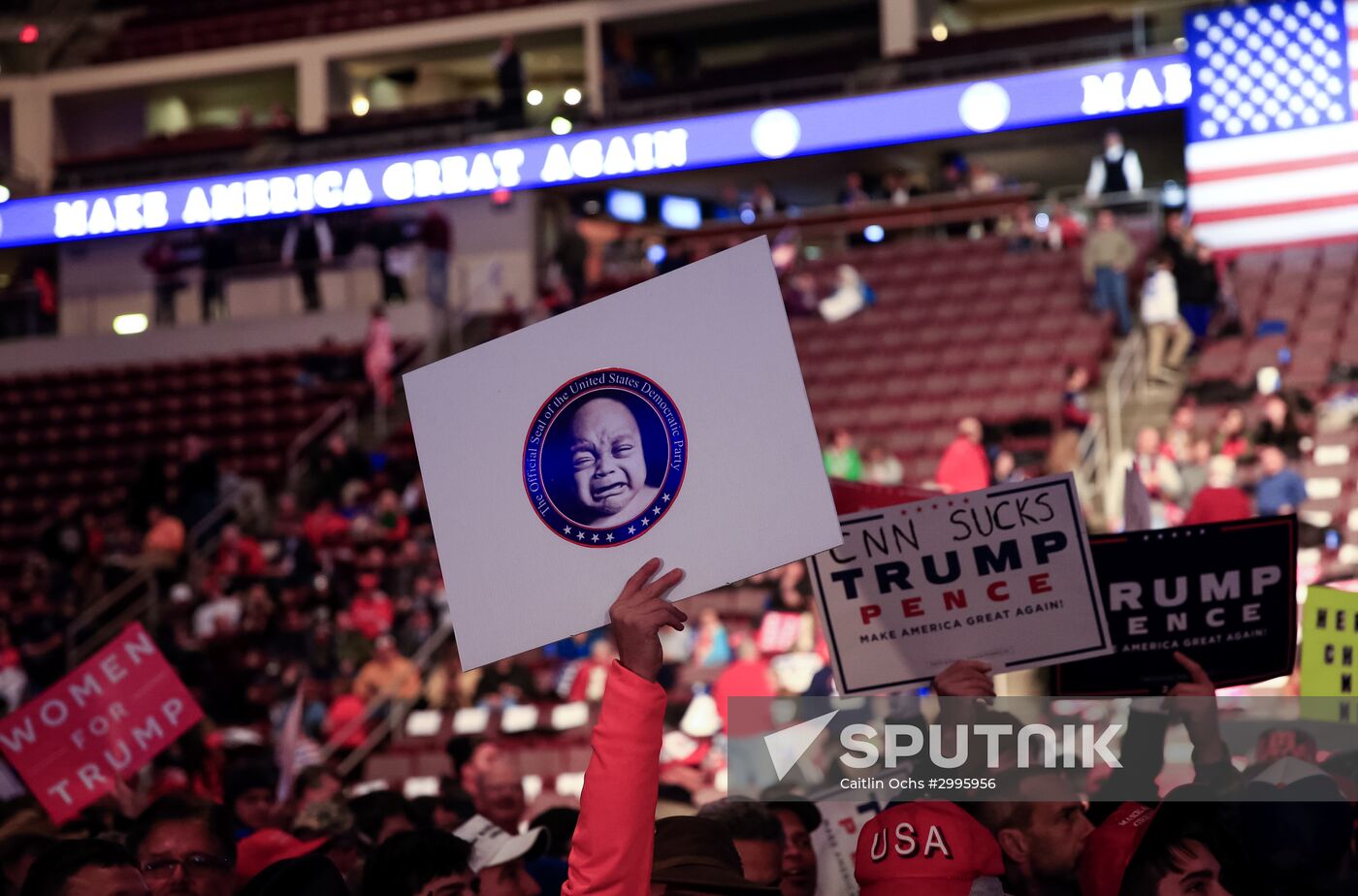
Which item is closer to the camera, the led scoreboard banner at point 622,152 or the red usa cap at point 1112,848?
the red usa cap at point 1112,848

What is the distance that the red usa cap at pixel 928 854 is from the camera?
2.89m

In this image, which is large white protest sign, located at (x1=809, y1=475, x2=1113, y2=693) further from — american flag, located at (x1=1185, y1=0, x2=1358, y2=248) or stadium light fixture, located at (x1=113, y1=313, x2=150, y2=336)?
stadium light fixture, located at (x1=113, y1=313, x2=150, y2=336)

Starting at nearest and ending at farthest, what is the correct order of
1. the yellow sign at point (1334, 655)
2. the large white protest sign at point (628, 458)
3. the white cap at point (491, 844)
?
the large white protest sign at point (628, 458) < the white cap at point (491, 844) < the yellow sign at point (1334, 655)

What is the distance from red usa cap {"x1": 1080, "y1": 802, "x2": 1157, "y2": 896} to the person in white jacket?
10.7 m

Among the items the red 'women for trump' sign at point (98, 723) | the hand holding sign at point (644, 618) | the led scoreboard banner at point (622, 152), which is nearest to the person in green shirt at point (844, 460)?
the led scoreboard banner at point (622, 152)

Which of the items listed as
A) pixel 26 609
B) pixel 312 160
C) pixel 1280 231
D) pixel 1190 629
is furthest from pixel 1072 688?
pixel 312 160

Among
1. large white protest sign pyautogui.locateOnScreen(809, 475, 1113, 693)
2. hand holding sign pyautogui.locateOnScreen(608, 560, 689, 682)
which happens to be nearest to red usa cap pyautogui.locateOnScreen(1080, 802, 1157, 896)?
large white protest sign pyautogui.locateOnScreen(809, 475, 1113, 693)

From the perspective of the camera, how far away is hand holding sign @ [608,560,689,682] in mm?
2619

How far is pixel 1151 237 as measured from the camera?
15734 millimetres

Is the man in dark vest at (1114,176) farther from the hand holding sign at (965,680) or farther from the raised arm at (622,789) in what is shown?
the raised arm at (622,789)

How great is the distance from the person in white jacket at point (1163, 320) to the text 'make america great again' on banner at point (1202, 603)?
9.66m

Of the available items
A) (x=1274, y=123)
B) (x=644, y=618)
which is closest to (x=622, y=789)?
(x=644, y=618)

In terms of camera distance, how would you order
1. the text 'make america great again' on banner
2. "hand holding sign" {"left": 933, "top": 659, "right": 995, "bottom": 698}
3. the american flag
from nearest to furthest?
"hand holding sign" {"left": 933, "top": 659, "right": 995, "bottom": 698}
the text 'make america great again' on banner
the american flag

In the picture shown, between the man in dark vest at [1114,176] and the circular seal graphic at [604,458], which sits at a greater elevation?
the man in dark vest at [1114,176]
